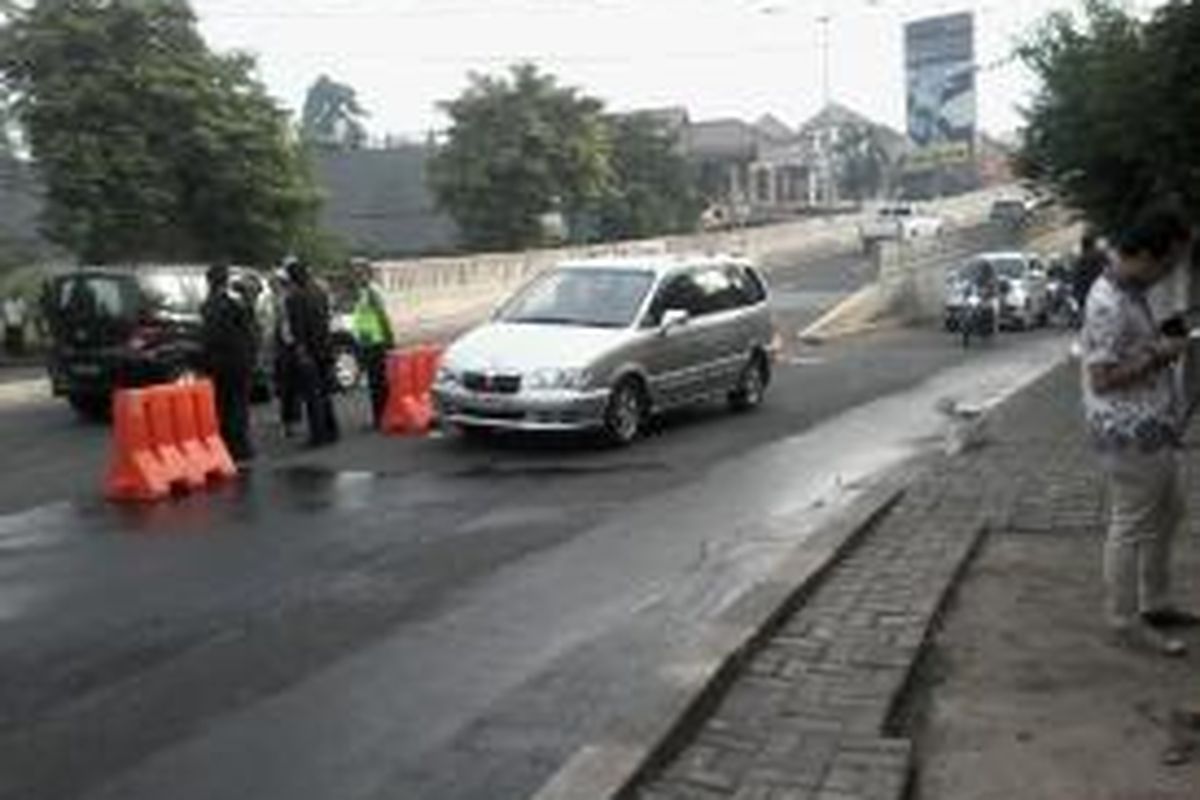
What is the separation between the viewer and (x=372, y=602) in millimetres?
10836

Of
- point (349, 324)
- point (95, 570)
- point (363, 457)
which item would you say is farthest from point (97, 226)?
point (95, 570)

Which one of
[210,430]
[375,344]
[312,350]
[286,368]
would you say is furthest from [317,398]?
[210,430]

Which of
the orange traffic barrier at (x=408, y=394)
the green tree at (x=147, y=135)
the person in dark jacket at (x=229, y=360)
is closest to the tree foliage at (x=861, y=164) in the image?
the green tree at (x=147, y=135)

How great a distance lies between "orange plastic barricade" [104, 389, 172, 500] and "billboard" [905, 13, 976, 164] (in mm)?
79047

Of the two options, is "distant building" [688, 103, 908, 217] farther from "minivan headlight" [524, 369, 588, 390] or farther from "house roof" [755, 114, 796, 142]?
"minivan headlight" [524, 369, 588, 390]

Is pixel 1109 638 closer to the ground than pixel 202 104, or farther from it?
closer to the ground

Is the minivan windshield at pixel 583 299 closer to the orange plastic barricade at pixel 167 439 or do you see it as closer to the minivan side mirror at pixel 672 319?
the minivan side mirror at pixel 672 319

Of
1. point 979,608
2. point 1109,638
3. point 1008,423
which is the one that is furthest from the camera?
point 1008,423

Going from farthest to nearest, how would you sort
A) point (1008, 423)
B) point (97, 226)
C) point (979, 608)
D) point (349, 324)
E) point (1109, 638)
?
point (97, 226) < point (349, 324) < point (1008, 423) < point (979, 608) < point (1109, 638)

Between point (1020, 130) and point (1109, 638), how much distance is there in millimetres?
20873

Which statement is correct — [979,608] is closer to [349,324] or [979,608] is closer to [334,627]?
[334,627]

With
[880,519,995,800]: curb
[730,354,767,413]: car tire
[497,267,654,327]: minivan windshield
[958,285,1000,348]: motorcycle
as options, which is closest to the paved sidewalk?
[880,519,995,800]: curb

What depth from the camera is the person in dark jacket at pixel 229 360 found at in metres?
17.7

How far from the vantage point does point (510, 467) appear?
17172mm
